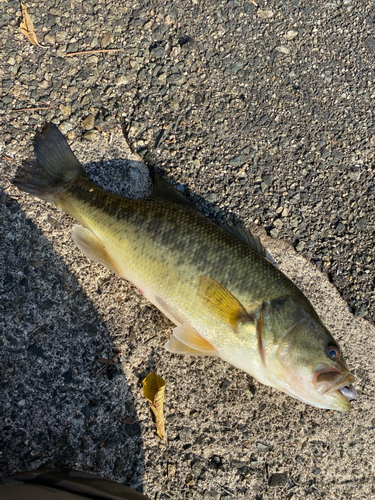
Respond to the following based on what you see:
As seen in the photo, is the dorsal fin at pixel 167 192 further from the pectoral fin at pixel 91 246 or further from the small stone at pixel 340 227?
the small stone at pixel 340 227

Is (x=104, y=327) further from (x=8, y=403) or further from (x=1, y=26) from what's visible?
(x=1, y=26)

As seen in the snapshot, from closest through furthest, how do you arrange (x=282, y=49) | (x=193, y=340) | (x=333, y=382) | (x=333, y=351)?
(x=333, y=382), (x=333, y=351), (x=193, y=340), (x=282, y=49)

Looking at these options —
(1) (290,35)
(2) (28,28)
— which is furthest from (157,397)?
(1) (290,35)

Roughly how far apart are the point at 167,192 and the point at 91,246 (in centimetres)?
70

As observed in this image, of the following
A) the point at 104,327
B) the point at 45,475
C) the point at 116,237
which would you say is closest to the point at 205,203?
Result: the point at 116,237

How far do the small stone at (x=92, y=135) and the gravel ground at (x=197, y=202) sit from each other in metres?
0.01

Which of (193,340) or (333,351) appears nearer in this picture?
(333,351)

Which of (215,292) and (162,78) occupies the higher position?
(162,78)

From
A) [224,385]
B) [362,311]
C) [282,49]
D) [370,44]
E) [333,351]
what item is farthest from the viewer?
[370,44]

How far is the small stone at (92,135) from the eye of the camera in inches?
126

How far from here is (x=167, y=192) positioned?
303 centimetres

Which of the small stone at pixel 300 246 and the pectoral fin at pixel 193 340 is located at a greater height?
the small stone at pixel 300 246

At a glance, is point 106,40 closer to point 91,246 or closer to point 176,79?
point 176,79

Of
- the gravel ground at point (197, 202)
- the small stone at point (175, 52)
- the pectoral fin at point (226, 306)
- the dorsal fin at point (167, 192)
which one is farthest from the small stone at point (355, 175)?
the small stone at point (175, 52)
